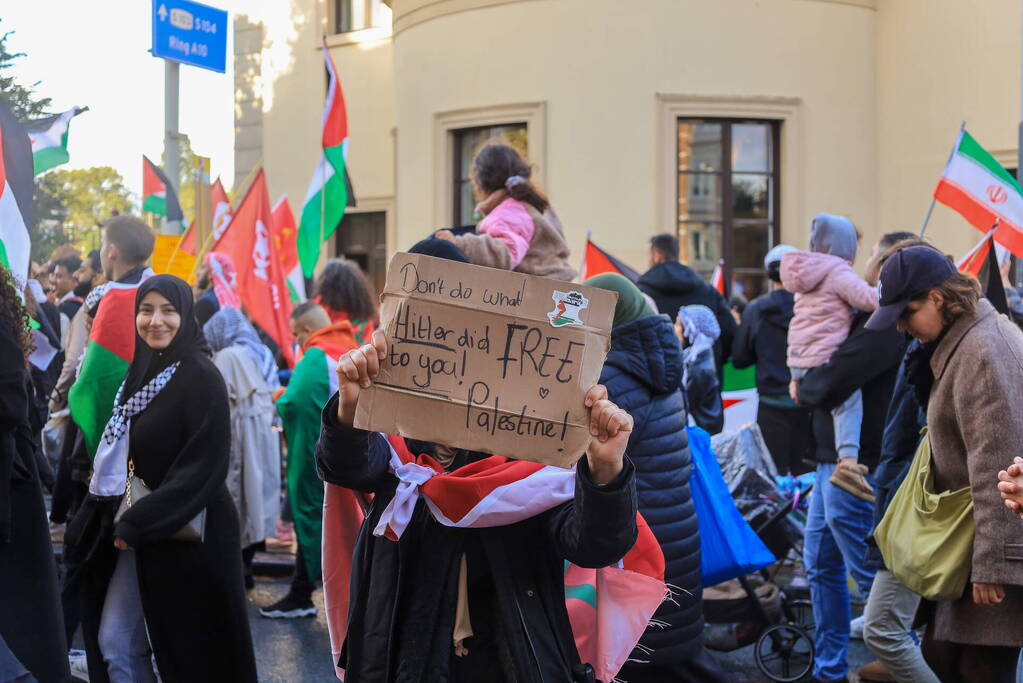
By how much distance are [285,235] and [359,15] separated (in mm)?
7313

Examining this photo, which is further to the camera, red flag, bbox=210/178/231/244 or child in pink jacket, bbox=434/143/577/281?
red flag, bbox=210/178/231/244

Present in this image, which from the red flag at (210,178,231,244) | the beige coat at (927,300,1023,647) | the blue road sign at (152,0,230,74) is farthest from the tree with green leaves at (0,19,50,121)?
the red flag at (210,178,231,244)

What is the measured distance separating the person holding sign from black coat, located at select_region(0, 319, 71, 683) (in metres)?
1.18

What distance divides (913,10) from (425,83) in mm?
5654

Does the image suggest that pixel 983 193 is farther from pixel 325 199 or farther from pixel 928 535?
pixel 325 199

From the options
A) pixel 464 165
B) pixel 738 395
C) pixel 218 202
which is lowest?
pixel 738 395

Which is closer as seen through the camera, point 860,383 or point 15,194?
point 15,194

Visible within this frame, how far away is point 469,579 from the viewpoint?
3.01 metres

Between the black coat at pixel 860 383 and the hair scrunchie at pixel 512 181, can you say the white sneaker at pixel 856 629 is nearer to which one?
the black coat at pixel 860 383

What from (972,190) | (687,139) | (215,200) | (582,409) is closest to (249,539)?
(972,190)

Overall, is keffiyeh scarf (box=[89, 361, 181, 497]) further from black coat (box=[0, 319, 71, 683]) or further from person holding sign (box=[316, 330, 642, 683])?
person holding sign (box=[316, 330, 642, 683])

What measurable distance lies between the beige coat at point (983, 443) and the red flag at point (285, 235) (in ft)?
24.9

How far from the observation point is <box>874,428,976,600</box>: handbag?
3.95m

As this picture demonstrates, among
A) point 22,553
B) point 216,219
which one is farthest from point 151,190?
point 22,553
